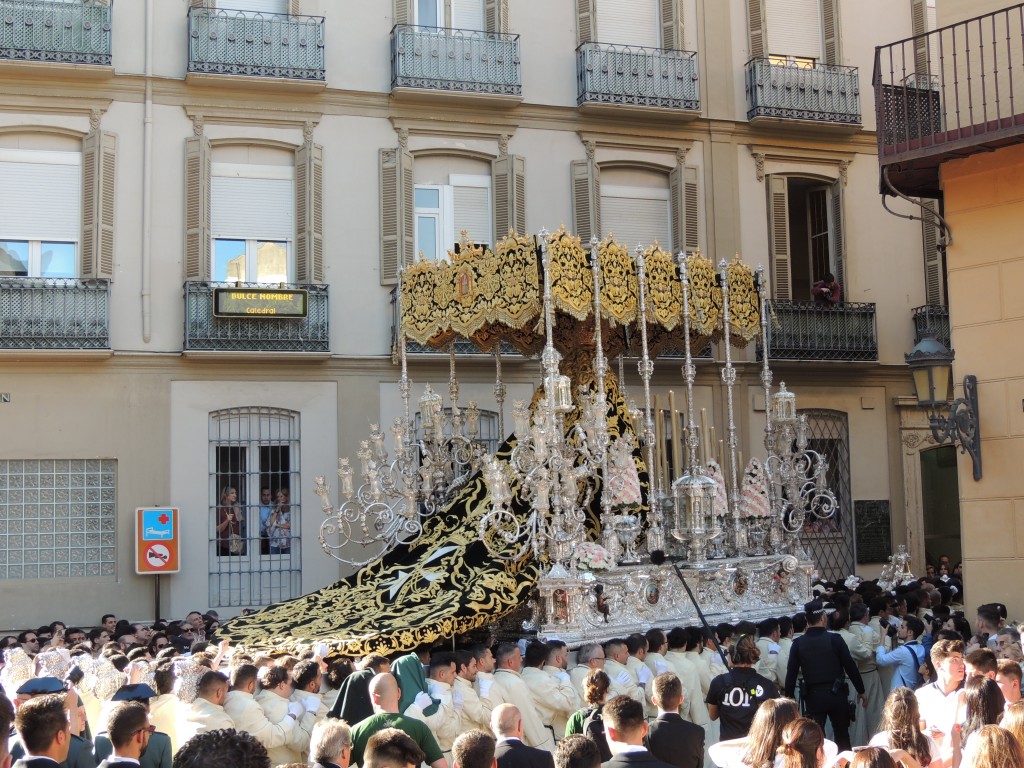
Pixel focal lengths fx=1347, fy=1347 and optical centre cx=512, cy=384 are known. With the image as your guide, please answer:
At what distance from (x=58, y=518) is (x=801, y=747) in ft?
44.9

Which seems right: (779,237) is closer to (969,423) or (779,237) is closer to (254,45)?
(254,45)

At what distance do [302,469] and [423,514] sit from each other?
379cm

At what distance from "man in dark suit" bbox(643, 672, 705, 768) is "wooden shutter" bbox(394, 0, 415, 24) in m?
13.9

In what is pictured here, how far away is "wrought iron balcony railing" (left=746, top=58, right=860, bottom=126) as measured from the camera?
66.7 feet

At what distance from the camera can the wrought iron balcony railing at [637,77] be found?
19469 millimetres

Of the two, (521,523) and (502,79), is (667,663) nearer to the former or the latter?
(521,523)

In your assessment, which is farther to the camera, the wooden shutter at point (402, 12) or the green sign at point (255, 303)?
the wooden shutter at point (402, 12)

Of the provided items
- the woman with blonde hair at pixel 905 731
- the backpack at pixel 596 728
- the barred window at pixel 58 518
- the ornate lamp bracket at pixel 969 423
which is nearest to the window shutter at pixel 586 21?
the barred window at pixel 58 518

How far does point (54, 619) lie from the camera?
16812 mm

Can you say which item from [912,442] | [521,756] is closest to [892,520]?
[912,442]

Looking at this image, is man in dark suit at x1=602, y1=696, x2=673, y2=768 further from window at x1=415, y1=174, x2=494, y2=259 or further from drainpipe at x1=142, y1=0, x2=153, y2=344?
window at x1=415, y1=174, x2=494, y2=259

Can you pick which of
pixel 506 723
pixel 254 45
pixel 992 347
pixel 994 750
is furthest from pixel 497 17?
pixel 994 750

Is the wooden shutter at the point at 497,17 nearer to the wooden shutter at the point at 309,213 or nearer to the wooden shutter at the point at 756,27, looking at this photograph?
the wooden shutter at the point at 309,213

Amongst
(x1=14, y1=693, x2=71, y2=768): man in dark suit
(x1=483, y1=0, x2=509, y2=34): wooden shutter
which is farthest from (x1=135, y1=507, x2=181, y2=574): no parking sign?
(x1=14, y1=693, x2=71, y2=768): man in dark suit
